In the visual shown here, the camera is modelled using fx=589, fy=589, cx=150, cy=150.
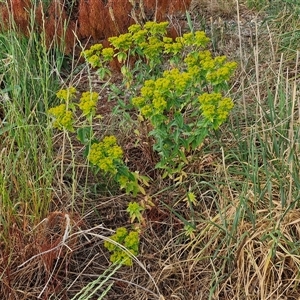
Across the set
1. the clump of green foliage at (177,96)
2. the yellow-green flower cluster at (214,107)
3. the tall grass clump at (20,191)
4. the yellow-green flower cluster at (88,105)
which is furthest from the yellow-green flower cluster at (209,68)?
the tall grass clump at (20,191)

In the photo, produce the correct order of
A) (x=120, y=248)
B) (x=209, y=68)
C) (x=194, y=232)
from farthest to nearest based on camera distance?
(x=194, y=232) < (x=209, y=68) < (x=120, y=248)

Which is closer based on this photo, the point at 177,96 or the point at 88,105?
the point at 88,105

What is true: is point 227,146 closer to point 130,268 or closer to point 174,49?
point 174,49

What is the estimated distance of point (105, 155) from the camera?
2115mm

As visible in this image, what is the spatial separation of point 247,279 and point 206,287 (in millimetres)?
160

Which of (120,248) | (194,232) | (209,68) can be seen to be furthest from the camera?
(194,232)

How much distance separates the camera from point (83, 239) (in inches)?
A: 92.1

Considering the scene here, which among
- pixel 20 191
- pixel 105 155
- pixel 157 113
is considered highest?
pixel 157 113

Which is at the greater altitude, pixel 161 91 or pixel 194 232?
pixel 161 91

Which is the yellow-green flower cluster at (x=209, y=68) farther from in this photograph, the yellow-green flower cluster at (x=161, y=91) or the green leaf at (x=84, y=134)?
the green leaf at (x=84, y=134)

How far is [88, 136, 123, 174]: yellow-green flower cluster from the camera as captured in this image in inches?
81.7

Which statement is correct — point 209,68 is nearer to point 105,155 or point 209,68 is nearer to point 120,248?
point 105,155

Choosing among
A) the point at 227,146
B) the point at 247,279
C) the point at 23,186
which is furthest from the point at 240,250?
the point at 23,186

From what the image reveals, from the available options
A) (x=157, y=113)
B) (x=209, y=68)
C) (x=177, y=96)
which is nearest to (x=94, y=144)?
(x=157, y=113)
